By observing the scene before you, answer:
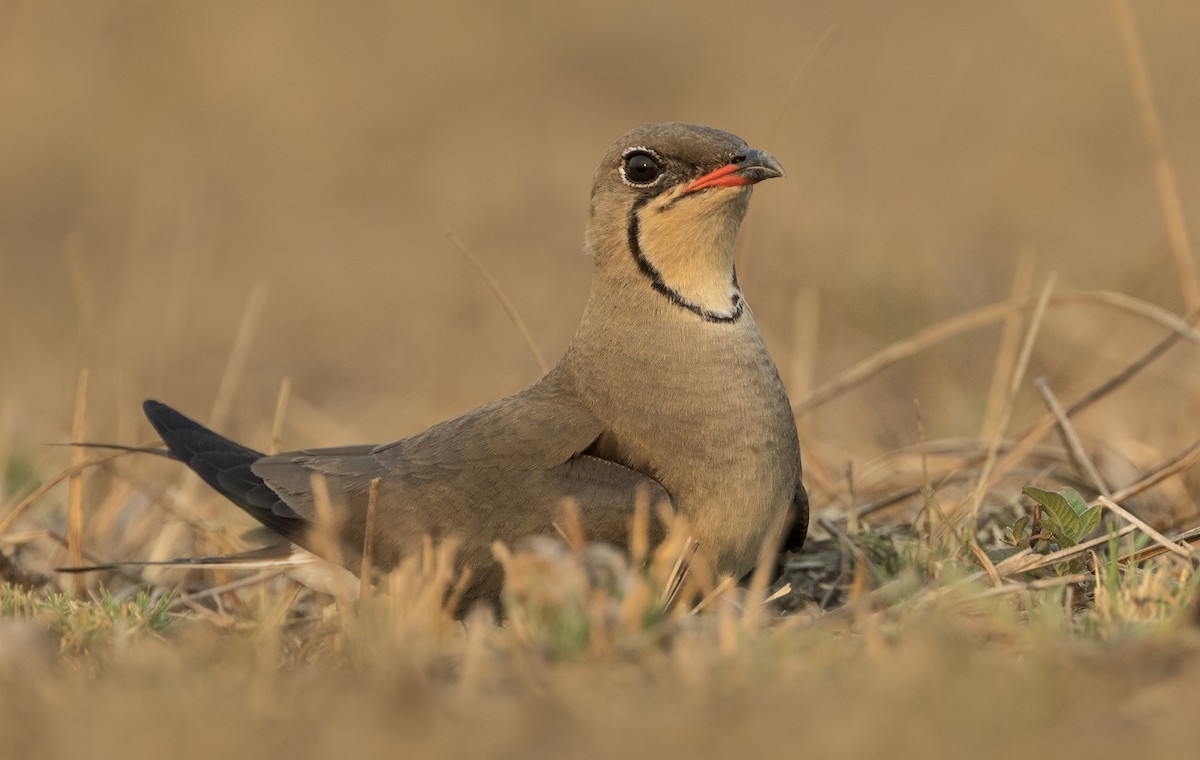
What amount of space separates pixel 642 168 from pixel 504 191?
7830 mm

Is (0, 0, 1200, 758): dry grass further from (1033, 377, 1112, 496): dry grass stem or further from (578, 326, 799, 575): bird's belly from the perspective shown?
(578, 326, 799, 575): bird's belly

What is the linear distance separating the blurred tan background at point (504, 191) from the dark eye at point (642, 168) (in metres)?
1.00

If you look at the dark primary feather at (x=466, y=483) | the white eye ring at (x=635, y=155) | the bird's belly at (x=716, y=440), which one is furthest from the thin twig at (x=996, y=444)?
the white eye ring at (x=635, y=155)

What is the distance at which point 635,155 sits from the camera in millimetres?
4090

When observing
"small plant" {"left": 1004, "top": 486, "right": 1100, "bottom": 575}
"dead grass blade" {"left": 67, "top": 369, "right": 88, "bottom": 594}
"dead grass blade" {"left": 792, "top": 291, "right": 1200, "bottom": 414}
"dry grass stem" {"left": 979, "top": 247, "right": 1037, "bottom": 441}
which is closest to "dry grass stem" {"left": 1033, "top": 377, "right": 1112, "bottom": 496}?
"dead grass blade" {"left": 792, "top": 291, "right": 1200, "bottom": 414}

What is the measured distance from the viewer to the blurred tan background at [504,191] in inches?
298

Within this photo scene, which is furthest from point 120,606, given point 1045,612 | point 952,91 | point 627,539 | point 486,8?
point 486,8

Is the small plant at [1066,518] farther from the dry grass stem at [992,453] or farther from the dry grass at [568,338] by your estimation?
the dry grass stem at [992,453]

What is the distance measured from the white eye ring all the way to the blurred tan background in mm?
999

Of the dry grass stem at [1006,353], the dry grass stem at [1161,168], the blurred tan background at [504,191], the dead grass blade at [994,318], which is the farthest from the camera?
the blurred tan background at [504,191]

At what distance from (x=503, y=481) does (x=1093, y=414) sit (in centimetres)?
349

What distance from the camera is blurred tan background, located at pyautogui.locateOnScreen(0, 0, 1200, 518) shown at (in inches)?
298

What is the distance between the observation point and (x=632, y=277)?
4035 millimetres

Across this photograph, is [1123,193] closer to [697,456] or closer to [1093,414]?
[1093,414]
